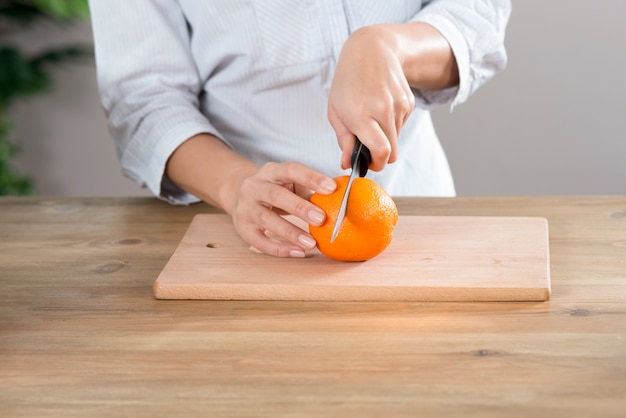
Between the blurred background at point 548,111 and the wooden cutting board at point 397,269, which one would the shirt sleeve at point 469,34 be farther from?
the blurred background at point 548,111

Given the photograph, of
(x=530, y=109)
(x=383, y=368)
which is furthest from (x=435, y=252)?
(x=530, y=109)

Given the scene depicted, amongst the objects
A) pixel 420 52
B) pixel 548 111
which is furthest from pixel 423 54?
pixel 548 111

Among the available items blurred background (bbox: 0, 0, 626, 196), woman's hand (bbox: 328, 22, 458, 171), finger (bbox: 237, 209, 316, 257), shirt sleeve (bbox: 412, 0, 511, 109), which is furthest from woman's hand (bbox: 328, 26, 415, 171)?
blurred background (bbox: 0, 0, 626, 196)

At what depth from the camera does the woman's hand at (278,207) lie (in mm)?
984

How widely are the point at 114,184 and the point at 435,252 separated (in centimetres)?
192

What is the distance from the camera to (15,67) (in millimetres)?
2434

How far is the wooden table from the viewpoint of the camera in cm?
70

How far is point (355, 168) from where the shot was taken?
3.21 ft

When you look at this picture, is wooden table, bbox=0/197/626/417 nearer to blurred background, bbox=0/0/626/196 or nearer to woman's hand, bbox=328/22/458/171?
woman's hand, bbox=328/22/458/171

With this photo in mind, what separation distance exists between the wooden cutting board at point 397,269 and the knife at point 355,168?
0.06 m

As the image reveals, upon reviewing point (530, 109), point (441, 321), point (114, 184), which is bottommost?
point (114, 184)

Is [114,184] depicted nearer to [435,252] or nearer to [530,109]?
[530,109]

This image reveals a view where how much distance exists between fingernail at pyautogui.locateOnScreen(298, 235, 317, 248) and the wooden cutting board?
22 mm

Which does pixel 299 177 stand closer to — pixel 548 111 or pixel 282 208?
pixel 282 208
